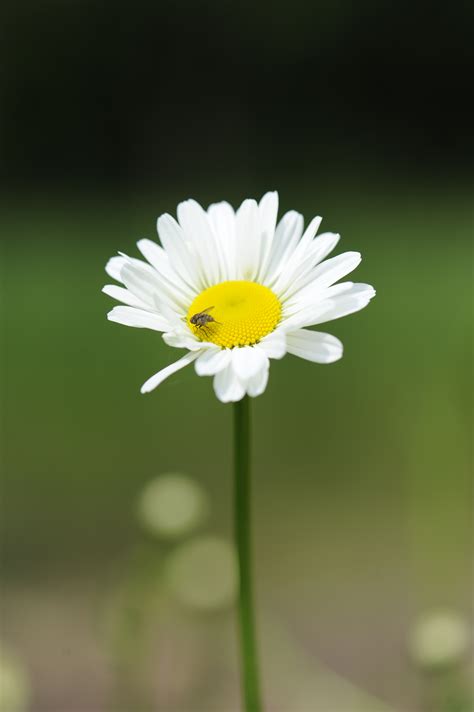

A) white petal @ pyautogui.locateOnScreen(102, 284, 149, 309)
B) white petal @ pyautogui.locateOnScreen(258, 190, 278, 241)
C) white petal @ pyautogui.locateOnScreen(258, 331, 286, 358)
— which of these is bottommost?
white petal @ pyautogui.locateOnScreen(258, 331, 286, 358)

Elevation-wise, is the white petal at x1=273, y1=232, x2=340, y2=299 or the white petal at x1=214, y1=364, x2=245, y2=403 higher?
the white petal at x1=273, y1=232, x2=340, y2=299

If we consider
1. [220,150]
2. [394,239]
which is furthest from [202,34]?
[394,239]

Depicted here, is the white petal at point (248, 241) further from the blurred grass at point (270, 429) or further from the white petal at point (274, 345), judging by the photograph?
the blurred grass at point (270, 429)

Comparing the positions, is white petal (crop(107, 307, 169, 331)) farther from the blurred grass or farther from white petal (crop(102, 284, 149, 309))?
the blurred grass

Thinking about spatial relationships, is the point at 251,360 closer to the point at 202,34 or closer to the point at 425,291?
the point at 425,291

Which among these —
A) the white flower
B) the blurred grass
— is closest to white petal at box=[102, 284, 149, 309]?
the white flower

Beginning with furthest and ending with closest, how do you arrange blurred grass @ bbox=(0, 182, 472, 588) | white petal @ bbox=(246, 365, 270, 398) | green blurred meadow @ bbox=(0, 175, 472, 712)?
1. blurred grass @ bbox=(0, 182, 472, 588)
2. green blurred meadow @ bbox=(0, 175, 472, 712)
3. white petal @ bbox=(246, 365, 270, 398)

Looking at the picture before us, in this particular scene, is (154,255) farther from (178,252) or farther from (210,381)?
(210,381)

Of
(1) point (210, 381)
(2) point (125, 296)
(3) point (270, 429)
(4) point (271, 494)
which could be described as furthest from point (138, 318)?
(1) point (210, 381)
